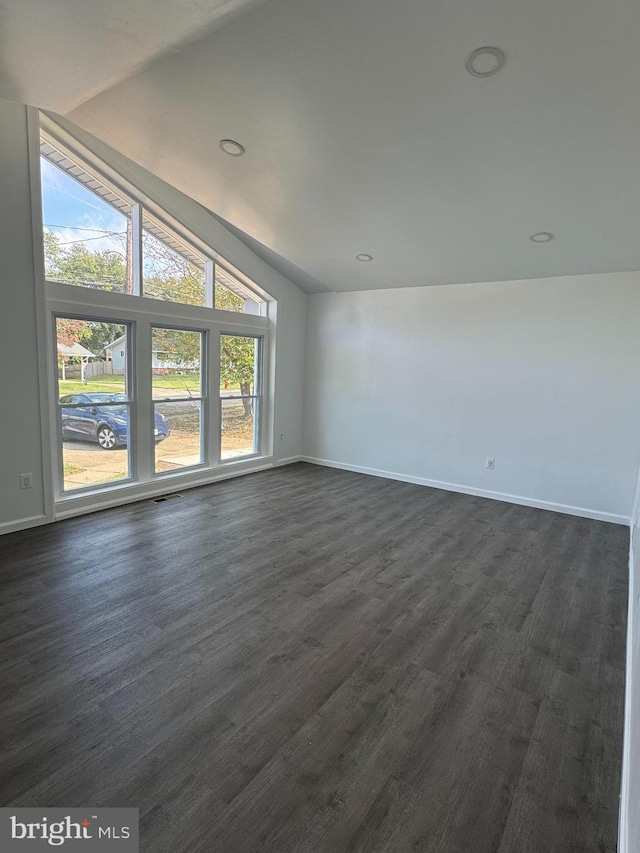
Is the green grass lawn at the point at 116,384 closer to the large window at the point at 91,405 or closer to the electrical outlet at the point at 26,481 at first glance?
the large window at the point at 91,405

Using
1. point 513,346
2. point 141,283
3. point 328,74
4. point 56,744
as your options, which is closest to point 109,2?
point 328,74

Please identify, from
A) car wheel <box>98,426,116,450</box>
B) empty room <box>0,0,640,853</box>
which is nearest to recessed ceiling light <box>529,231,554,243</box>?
empty room <box>0,0,640,853</box>

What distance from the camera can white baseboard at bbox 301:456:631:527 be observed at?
180 inches

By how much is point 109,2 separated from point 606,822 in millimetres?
3828

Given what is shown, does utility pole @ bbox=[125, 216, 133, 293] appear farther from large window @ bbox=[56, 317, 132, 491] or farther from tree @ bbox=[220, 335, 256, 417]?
tree @ bbox=[220, 335, 256, 417]

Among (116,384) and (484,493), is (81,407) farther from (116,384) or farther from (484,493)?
(484,493)

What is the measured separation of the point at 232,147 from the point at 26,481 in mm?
3224

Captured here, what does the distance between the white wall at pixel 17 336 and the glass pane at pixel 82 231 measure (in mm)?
290

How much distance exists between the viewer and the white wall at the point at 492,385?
14.6 feet

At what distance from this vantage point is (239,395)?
5934mm

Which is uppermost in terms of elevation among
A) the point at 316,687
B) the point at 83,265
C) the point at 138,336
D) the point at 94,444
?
the point at 83,265

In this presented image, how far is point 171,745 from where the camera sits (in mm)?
1728

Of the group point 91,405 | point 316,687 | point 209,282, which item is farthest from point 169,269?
point 316,687

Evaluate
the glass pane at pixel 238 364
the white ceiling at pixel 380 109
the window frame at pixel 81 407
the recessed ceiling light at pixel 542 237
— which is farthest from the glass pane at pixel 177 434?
the recessed ceiling light at pixel 542 237
